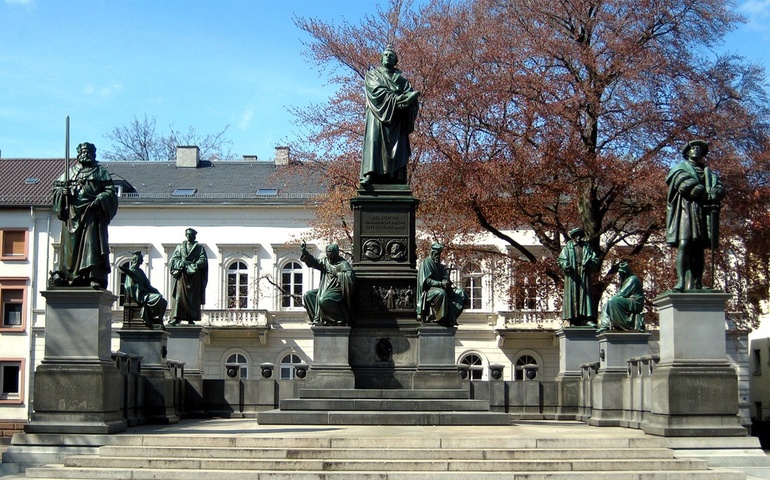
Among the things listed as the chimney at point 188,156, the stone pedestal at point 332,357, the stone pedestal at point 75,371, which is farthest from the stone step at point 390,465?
the chimney at point 188,156

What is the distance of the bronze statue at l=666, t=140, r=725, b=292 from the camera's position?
54.6 feet

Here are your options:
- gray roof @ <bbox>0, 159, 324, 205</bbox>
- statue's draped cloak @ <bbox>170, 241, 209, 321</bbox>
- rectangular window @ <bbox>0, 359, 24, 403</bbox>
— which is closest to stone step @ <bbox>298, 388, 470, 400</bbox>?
statue's draped cloak @ <bbox>170, 241, 209, 321</bbox>

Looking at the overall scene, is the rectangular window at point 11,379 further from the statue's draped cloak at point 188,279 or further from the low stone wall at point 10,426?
the statue's draped cloak at point 188,279

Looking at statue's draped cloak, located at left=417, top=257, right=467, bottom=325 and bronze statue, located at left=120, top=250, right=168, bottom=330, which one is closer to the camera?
statue's draped cloak, located at left=417, top=257, right=467, bottom=325

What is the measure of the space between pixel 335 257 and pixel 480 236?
15118mm

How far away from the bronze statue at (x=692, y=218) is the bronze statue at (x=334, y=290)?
18.2 ft

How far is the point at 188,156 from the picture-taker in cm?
5441

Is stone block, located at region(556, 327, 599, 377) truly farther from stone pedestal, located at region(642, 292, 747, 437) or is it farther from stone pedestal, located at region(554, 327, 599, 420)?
stone pedestal, located at region(642, 292, 747, 437)

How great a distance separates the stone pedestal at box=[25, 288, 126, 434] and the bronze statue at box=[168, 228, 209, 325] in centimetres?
674

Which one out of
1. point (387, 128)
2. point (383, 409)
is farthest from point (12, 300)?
point (383, 409)

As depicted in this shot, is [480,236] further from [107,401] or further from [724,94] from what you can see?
[107,401]

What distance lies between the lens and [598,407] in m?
20.4

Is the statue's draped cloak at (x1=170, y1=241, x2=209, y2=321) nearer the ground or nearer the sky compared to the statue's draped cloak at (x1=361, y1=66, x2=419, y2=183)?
nearer the ground

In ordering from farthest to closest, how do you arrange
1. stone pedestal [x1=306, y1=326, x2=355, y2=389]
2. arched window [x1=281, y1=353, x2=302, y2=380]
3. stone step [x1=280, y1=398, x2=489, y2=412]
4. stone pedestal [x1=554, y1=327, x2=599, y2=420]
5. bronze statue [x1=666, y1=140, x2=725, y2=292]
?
1. arched window [x1=281, y1=353, x2=302, y2=380]
2. stone pedestal [x1=554, y1=327, x2=599, y2=420]
3. stone pedestal [x1=306, y1=326, x2=355, y2=389]
4. stone step [x1=280, y1=398, x2=489, y2=412]
5. bronze statue [x1=666, y1=140, x2=725, y2=292]
